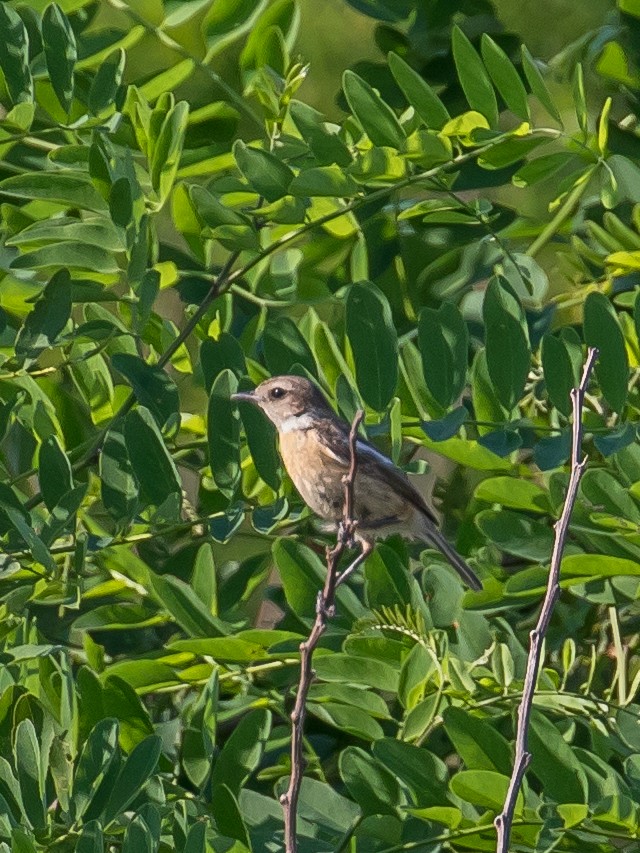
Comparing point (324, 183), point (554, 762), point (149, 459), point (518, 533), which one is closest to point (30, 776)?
point (149, 459)

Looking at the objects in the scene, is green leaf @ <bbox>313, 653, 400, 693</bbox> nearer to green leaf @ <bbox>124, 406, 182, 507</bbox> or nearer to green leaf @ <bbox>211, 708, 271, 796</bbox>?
green leaf @ <bbox>211, 708, 271, 796</bbox>

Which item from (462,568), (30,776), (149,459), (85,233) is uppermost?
(85,233)

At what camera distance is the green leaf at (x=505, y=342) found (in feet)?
9.57

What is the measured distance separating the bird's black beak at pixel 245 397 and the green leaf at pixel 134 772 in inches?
25.9

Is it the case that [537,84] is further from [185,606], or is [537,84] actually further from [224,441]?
[185,606]

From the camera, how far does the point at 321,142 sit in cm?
303

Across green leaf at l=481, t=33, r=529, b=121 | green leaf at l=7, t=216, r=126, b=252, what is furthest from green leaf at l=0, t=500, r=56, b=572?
green leaf at l=481, t=33, r=529, b=121

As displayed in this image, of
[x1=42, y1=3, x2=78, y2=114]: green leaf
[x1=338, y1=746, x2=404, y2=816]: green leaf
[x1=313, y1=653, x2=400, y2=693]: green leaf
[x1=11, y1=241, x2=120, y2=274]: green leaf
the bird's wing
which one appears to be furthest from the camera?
the bird's wing

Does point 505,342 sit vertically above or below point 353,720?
above

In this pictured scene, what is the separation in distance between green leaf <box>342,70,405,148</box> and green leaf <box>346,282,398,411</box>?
311 millimetres

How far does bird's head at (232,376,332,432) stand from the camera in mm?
3121

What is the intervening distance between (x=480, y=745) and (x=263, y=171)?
3.57 ft

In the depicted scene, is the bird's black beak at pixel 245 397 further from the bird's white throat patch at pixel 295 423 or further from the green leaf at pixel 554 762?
the green leaf at pixel 554 762

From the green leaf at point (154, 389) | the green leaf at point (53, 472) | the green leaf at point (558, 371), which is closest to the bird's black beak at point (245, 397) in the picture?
the green leaf at point (154, 389)
